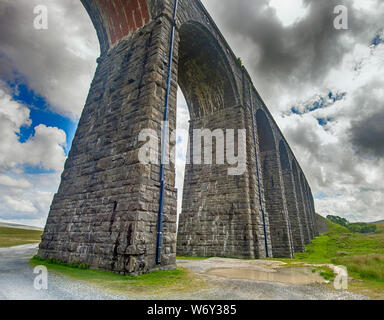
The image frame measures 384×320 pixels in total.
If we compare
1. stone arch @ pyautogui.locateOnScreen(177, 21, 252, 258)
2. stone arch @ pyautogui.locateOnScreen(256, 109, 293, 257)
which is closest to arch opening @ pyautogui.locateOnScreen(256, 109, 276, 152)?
stone arch @ pyautogui.locateOnScreen(256, 109, 293, 257)

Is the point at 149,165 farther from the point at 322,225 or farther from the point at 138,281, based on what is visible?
the point at 322,225

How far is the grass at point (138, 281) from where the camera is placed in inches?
131

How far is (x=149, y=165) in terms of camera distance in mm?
5176

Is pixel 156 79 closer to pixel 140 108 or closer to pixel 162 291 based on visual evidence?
pixel 140 108

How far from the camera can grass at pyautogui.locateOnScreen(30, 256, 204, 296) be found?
10.9 feet

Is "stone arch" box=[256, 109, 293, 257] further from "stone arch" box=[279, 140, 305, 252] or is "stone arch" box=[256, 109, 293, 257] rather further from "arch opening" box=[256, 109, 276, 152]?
"stone arch" box=[279, 140, 305, 252]

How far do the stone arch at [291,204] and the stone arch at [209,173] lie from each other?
9.39m

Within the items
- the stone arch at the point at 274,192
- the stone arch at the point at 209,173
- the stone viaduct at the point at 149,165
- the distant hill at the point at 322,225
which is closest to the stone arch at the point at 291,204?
the stone arch at the point at 274,192

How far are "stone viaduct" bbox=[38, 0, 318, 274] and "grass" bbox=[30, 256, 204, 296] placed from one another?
0.23m

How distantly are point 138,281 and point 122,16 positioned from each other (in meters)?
8.92

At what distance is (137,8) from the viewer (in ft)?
25.7

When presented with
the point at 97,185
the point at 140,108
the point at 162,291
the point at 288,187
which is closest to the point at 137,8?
the point at 140,108

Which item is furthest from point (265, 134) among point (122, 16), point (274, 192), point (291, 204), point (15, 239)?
point (15, 239)

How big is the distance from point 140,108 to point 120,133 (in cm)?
92
